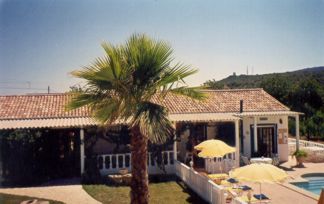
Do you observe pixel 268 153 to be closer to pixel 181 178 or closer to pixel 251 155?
pixel 251 155

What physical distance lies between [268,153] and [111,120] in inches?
723

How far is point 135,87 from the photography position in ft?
33.4

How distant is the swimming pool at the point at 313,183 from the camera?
64.0 feet

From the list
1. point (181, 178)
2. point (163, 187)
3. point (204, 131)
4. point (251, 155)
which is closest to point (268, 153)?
point (251, 155)

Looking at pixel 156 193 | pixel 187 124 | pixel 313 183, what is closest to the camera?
pixel 156 193

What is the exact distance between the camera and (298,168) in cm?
2359

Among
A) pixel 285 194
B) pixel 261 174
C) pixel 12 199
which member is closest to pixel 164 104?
pixel 285 194

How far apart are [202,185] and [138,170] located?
6.76 m

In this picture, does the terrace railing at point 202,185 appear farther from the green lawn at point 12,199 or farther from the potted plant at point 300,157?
the potted plant at point 300,157

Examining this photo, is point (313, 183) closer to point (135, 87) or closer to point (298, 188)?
point (298, 188)

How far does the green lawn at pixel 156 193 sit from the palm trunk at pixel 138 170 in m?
6.04

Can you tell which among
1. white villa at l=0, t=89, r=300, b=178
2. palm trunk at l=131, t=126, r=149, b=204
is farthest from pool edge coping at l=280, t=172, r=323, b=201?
palm trunk at l=131, t=126, r=149, b=204

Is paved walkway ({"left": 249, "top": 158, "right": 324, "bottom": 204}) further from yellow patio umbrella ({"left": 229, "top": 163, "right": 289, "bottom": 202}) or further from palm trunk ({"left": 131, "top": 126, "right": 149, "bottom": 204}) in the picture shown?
palm trunk ({"left": 131, "top": 126, "right": 149, "bottom": 204})

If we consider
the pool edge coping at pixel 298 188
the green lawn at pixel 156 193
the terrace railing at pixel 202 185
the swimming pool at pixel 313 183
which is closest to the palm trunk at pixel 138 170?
the terrace railing at pixel 202 185
